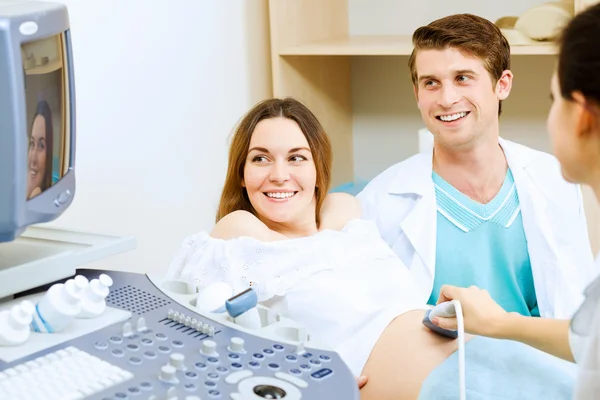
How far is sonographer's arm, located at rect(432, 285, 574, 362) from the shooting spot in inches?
46.3

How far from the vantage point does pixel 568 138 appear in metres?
0.95

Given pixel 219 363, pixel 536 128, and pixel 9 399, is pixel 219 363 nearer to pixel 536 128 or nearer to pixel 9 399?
pixel 9 399

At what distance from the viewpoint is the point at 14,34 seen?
1.07 m

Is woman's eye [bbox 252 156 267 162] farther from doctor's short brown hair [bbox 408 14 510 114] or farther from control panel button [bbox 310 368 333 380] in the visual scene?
control panel button [bbox 310 368 333 380]

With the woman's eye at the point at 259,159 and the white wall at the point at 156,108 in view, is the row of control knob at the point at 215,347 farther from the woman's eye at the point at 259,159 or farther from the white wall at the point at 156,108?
the white wall at the point at 156,108

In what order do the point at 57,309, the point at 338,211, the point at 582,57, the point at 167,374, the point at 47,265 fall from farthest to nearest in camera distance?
the point at 338,211 → the point at 47,265 → the point at 57,309 → the point at 167,374 → the point at 582,57

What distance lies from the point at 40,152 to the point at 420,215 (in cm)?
91

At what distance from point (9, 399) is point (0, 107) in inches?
14.0

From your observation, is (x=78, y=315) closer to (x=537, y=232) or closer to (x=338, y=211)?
(x=338, y=211)

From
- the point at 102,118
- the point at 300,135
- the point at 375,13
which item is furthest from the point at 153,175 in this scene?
the point at 375,13

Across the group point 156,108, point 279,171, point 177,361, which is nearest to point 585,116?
point 177,361

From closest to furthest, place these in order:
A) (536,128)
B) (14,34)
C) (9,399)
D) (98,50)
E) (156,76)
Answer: (9,399) → (14,34) → (98,50) → (156,76) → (536,128)

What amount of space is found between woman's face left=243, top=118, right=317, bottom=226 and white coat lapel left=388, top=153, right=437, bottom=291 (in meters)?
0.32

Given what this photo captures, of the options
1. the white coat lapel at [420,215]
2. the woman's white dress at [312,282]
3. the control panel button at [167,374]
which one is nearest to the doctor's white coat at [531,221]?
the white coat lapel at [420,215]
